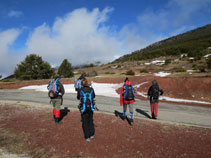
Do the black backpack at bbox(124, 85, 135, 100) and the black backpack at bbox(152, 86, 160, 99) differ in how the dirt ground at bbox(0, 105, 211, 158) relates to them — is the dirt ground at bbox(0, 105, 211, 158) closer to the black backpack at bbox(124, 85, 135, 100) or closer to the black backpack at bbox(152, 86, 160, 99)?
the black backpack at bbox(124, 85, 135, 100)

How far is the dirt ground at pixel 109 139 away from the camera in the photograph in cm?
419

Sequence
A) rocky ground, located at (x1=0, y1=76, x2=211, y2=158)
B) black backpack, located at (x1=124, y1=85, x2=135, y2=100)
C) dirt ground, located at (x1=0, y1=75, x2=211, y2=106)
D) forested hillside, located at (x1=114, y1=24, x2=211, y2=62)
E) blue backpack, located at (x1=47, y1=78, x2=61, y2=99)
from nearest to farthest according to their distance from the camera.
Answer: rocky ground, located at (x1=0, y1=76, x2=211, y2=158) < blue backpack, located at (x1=47, y1=78, x2=61, y2=99) < black backpack, located at (x1=124, y1=85, x2=135, y2=100) < dirt ground, located at (x1=0, y1=75, x2=211, y2=106) < forested hillside, located at (x1=114, y1=24, x2=211, y2=62)

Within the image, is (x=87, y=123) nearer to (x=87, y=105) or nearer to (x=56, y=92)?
(x=87, y=105)

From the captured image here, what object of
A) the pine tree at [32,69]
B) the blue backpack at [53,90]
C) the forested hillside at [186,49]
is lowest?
the blue backpack at [53,90]

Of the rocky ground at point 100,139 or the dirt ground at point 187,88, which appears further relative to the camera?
the dirt ground at point 187,88

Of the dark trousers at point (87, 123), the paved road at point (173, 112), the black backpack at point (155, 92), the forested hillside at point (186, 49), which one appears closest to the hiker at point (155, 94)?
the black backpack at point (155, 92)

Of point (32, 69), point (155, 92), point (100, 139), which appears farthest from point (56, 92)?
point (32, 69)

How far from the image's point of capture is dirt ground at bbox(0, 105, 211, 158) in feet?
13.7

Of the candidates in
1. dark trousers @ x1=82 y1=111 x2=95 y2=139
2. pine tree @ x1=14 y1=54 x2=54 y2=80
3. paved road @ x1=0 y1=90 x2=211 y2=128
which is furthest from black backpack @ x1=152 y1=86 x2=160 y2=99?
pine tree @ x1=14 y1=54 x2=54 y2=80

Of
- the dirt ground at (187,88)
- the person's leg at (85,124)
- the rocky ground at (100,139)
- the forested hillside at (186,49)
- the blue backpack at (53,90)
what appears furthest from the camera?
the forested hillside at (186,49)

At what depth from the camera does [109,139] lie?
194 inches

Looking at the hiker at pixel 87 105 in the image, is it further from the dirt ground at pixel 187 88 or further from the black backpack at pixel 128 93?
the dirt ground at pixel 187 88

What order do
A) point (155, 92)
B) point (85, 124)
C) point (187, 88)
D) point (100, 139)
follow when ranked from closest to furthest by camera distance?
point (85, 124) → point (100, 139) → point (155, 92) → point (187, 88)

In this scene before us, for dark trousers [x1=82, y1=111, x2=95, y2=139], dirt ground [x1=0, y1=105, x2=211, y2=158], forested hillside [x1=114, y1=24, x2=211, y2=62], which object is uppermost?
forested hillside [x1=114, y1=24, x2=211, y2=62]
